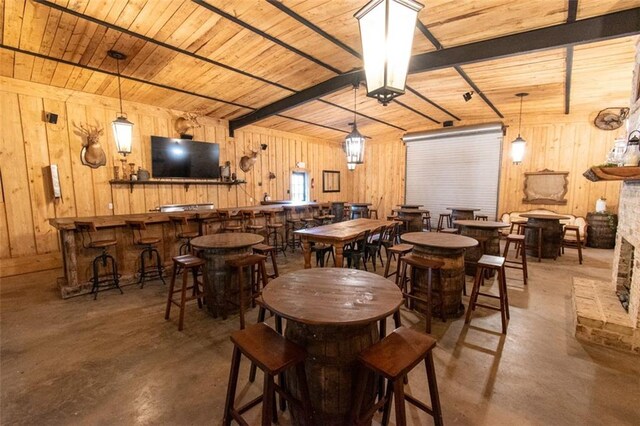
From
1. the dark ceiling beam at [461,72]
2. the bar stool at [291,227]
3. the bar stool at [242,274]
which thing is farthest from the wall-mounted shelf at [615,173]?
the bar stool at [291,227]

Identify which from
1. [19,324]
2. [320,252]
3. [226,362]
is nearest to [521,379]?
[226,362]

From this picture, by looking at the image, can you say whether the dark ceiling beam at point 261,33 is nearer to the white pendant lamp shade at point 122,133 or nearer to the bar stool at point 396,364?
the white pendant lamp shade at point 122,133

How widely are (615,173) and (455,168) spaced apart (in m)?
5.67

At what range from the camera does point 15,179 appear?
429 centimetres

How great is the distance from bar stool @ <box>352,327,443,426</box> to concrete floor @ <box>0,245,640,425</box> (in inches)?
21.0

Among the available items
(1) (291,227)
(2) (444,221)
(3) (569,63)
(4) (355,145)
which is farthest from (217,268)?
(2) (444,221)

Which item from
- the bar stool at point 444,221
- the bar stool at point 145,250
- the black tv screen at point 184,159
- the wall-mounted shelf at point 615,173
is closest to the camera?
the wall-mounted shelf at point 615,173

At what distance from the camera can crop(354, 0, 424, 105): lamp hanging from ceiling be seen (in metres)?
1.55

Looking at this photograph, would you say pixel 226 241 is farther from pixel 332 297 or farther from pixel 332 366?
pixel 332 366

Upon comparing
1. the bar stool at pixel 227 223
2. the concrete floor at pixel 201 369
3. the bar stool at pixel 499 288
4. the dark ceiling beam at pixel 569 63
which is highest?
the dark ceiling beam at pixel 569 63

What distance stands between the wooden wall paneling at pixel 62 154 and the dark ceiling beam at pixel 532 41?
4.62 m

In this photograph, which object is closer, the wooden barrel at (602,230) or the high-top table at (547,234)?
the high-top table at (547,234)

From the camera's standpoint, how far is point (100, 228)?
12.3ft

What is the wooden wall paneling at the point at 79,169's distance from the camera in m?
4.68
